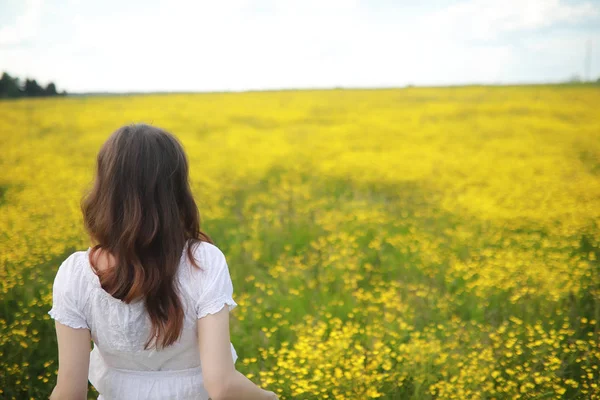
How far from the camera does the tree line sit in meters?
7.35

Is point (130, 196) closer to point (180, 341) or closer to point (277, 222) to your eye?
point (180, 341)

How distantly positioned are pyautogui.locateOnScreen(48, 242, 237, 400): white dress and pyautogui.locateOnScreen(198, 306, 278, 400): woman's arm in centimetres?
3

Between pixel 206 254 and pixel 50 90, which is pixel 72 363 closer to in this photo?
pixel 206 254

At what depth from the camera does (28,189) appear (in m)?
6.31

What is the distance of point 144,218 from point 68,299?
1.09ft

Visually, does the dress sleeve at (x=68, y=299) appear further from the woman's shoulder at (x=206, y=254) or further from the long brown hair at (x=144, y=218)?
the woman's shoulder at (x=206, y=254)

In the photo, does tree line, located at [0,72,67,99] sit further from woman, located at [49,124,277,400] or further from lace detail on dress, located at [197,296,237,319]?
lace detail on dress, located at [197,296,237,319]

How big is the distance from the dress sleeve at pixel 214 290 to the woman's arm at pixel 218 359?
18 millimetres

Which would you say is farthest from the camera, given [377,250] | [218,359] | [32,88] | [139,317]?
[32,88]

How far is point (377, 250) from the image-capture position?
4.66 metres

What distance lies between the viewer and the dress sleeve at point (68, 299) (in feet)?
5.01

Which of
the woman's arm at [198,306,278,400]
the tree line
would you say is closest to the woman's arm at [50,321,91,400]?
the woman's arm at [198,306,278,400]

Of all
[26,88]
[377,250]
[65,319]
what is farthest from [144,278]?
[26,88]

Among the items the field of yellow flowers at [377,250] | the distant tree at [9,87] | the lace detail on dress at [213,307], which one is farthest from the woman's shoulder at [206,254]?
the distant tree at [9,87]
